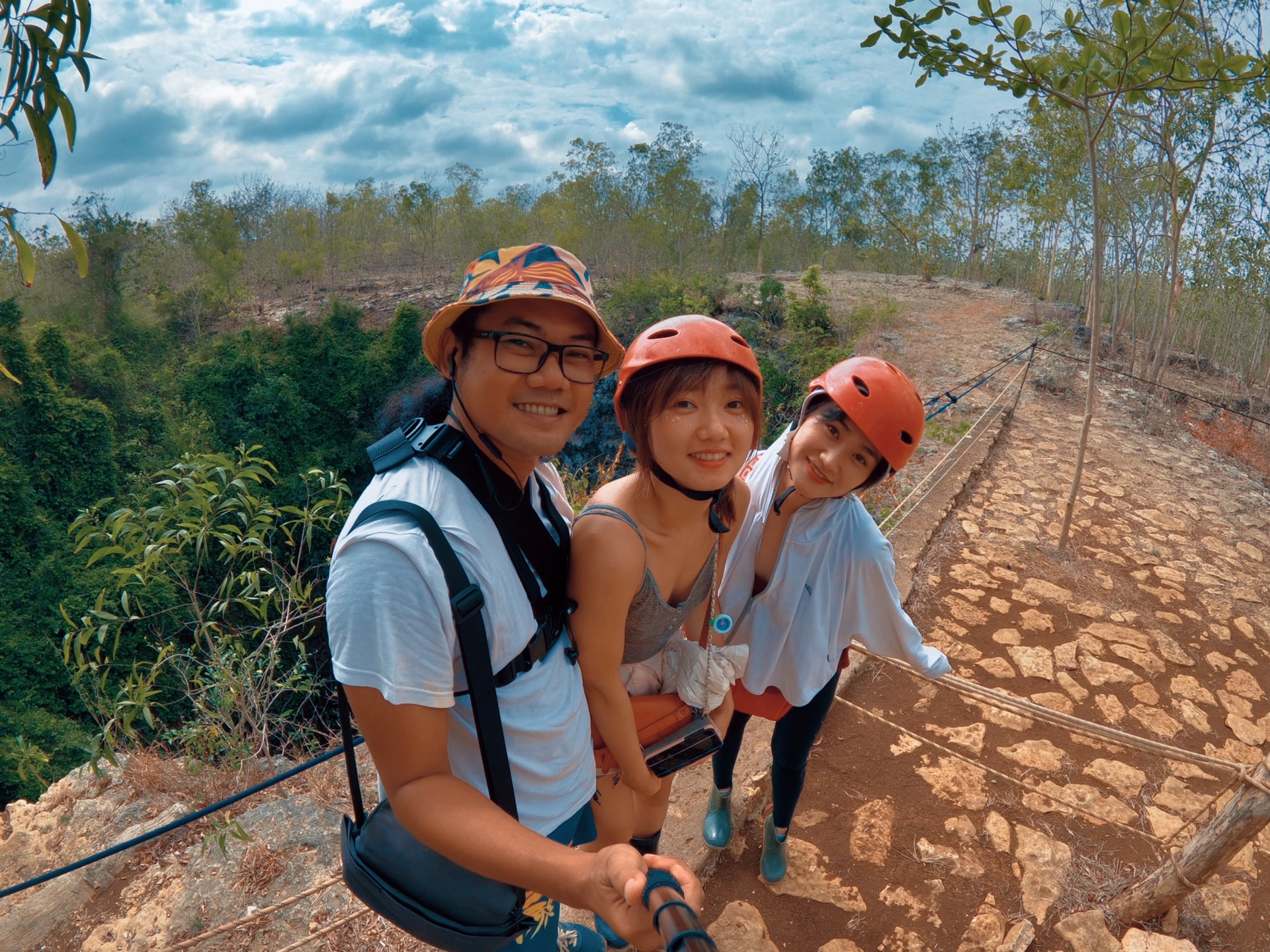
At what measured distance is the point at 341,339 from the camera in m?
20.7

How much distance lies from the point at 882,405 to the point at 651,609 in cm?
62

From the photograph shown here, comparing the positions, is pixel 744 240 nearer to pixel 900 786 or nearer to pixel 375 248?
pixel 375 248

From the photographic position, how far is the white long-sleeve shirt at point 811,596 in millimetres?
1534

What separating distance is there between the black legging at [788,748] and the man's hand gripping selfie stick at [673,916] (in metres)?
1.06

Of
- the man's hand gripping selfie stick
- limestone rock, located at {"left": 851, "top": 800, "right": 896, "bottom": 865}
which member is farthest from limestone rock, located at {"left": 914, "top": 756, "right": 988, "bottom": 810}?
the man's hand gripping selfie stick

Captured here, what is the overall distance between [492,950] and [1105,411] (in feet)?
Answer: 29.6

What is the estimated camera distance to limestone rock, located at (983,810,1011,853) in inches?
89.4

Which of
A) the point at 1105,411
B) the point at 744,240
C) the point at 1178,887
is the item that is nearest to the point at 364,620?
the point at 1178,887

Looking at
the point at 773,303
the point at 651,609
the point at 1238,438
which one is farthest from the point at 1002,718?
the point at 773,303

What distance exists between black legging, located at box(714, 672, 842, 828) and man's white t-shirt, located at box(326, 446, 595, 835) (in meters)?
0.78

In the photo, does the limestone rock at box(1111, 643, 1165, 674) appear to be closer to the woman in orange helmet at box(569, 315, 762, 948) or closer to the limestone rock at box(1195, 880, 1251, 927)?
the limestone rock at box(1195, 880, 1251, 927)

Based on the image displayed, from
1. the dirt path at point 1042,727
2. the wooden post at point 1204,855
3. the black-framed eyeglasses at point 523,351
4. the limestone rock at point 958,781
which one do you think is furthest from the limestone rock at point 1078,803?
the black-framed eyeglasses at point 523,351

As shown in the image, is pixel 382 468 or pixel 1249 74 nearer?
pixel 382 468

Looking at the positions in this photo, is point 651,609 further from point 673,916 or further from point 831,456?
point 673,916
